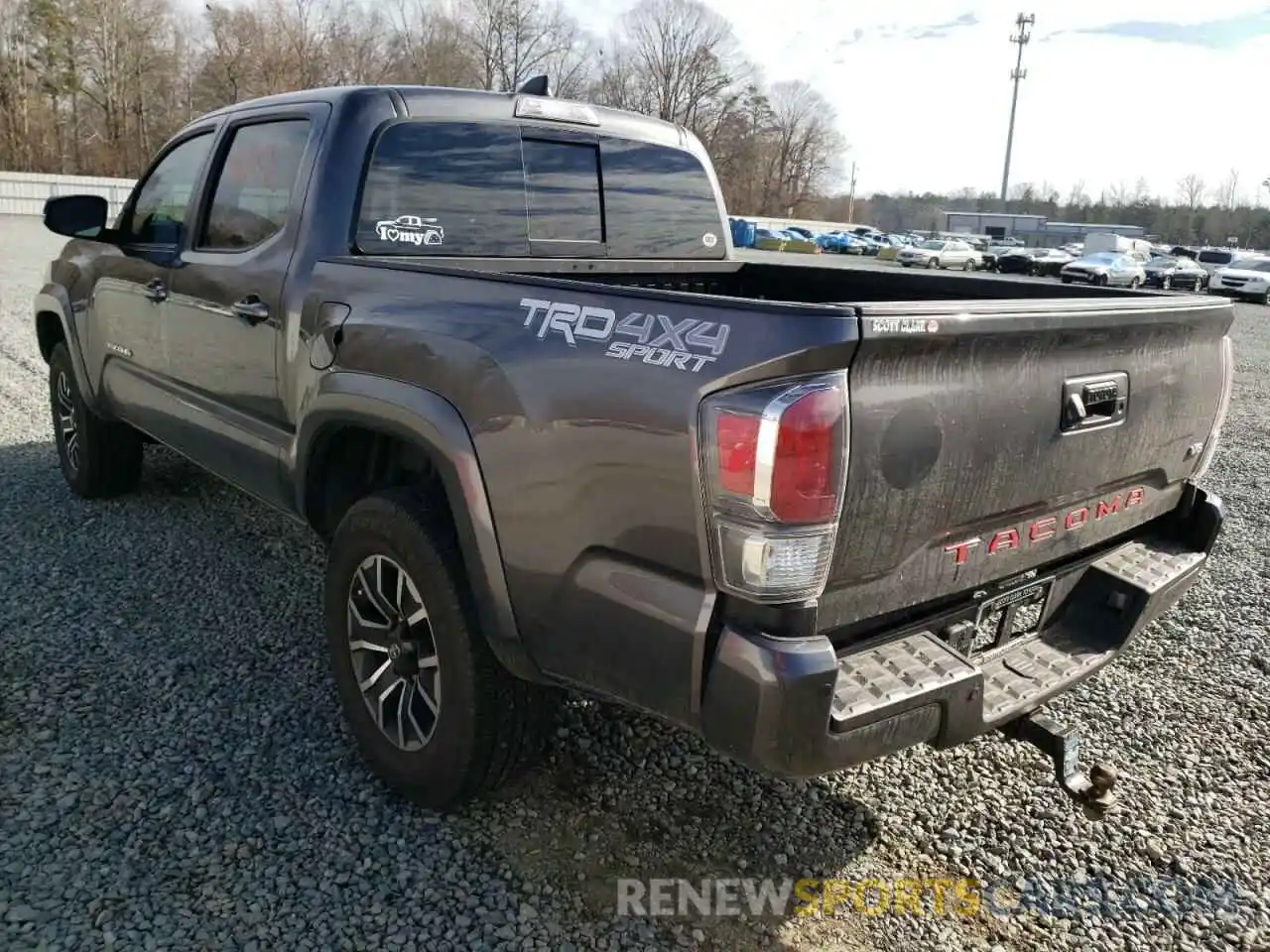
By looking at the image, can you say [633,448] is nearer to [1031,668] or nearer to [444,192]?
[1031,668]

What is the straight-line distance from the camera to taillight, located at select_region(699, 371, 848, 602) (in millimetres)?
1823

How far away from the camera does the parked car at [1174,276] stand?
34.9 metres

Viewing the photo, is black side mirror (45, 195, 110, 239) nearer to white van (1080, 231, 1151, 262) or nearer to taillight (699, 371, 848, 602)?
taillight (699, 371, 848, 602)

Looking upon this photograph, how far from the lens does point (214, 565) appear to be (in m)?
4.56

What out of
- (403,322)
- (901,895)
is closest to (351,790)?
(403,322)

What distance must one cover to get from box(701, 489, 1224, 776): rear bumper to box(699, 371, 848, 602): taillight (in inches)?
5.6

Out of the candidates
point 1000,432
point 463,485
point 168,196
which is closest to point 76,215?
point 168,196

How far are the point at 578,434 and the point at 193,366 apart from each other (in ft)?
7.99

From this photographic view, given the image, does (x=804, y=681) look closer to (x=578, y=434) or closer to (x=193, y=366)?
(x=578, y=434)

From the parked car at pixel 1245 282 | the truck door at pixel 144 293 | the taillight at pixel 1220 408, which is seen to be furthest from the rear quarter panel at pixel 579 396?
the parked car at pixel 1245 282

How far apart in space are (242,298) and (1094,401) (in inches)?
110

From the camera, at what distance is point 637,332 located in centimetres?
203

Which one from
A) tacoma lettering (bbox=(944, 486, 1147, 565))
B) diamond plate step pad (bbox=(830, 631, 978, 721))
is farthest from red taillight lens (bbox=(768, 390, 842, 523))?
tacoma lettering (bbox=(944, 486, 1147, 565))

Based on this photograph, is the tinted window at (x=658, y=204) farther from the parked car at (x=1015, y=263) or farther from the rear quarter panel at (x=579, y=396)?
the parked car at (x=1015, y=263)
